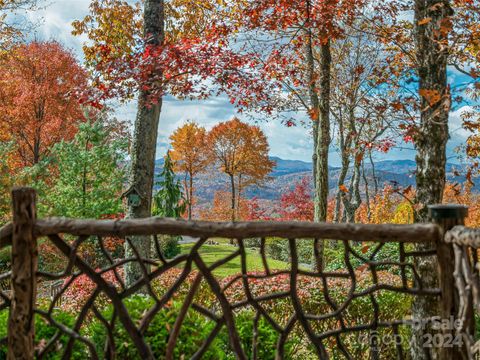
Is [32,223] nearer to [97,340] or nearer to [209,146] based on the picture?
[97,340]

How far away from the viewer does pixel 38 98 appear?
65.3 feet

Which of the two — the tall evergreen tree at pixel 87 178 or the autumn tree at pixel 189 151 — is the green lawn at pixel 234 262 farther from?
the autumn tree at pixel 189 151

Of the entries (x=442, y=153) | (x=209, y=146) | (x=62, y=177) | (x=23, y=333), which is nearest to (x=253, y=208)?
(x=209, y=146)

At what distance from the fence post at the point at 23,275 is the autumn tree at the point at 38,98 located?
57.6 ft

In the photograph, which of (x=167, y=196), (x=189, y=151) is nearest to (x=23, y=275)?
(x=167, y=196)

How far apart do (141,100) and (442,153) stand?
16.0 ft

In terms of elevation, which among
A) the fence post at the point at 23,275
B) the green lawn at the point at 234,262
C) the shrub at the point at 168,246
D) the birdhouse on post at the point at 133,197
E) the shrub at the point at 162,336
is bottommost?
the green lawn at the point at 234,262

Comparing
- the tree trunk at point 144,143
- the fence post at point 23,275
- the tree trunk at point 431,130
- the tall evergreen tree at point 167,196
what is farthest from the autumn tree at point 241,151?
the fence post at point 23,275

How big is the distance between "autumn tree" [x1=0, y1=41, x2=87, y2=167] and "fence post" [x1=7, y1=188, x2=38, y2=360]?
17565 mm

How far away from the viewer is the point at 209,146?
35.9 m

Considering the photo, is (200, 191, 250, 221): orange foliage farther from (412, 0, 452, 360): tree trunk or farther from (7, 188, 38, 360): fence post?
(7, 188, 38, 360): fence post

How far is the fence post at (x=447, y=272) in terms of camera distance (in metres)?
2.35

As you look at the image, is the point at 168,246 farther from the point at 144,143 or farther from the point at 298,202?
the point at 144,143

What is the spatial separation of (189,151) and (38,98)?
52.4 ft
